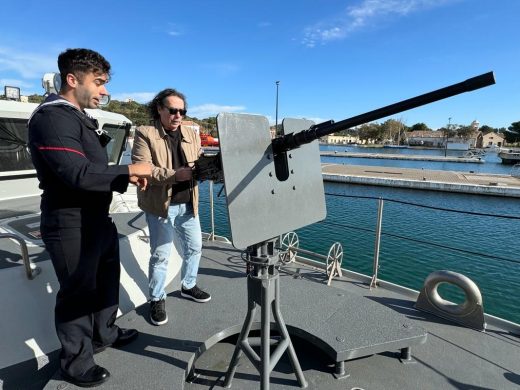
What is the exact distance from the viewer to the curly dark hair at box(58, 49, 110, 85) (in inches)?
68.6

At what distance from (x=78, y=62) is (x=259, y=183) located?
44.2 inches

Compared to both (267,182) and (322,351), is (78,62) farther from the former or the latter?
→ (322,351)

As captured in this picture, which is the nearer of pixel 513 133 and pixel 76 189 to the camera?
pixel 76 189

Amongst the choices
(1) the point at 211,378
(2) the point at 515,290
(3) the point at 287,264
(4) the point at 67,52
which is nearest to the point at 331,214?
(2) the point at 515,290

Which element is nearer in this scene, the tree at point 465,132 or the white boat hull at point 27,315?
the white boat hull at point 27,315

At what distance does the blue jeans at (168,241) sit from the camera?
8.38 feet

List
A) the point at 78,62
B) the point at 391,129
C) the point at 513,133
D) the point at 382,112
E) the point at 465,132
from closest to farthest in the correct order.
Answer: the point at 382,112 → the point at 78,62 → the point at 513,133 → the point at 465,132 → the point at 391,129

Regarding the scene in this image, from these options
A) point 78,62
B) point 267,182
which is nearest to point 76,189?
point 78,62

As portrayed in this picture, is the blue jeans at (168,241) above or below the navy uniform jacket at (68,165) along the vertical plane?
below

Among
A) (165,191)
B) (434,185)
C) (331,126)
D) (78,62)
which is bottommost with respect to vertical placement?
(434,185)

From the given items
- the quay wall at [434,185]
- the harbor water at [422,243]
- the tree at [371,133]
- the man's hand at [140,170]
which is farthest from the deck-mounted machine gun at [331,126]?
the tree at [371,133]

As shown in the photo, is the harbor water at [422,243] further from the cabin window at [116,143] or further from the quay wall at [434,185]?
the quay wall at [434,185]

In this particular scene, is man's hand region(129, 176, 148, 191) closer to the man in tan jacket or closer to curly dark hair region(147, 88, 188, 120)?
the man in tan jacket

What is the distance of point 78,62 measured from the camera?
1.74m
